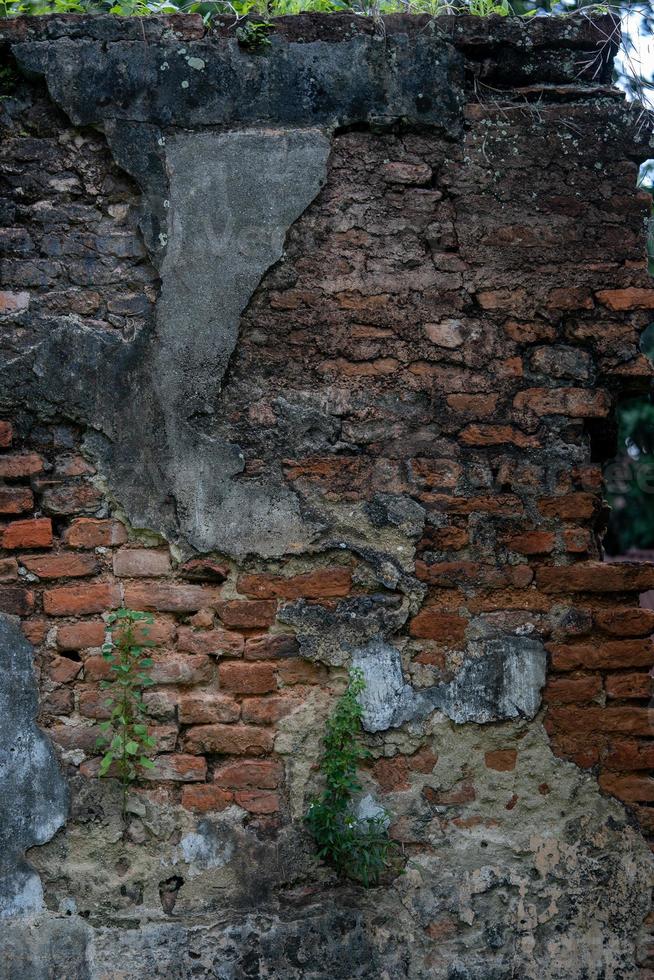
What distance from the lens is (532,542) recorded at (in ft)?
9.45

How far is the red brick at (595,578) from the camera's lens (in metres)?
2.88

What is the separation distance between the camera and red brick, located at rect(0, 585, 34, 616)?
8.96ft

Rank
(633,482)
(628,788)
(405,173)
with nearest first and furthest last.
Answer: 1. (628,788)
2. (405,173)
3. (633,482)

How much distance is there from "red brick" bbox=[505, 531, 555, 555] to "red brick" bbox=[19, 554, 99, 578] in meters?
1.29

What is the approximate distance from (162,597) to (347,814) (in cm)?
84

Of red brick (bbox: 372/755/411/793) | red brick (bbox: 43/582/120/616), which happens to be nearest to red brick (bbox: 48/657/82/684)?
red brick (bbox: 43/582/120/616)

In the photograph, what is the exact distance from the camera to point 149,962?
8.63ft

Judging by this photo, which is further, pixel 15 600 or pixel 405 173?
pixel 405 173

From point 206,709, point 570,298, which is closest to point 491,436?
point 570,298

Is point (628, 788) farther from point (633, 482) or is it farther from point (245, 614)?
point (633, 482)

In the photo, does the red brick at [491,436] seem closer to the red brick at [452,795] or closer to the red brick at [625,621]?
the red brick at [625,621]

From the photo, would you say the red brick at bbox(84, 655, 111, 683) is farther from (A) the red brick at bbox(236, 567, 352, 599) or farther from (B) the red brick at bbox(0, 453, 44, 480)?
(B) the red brick at bbox(0, 453, 44, 480)

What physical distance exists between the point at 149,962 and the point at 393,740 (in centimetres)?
93

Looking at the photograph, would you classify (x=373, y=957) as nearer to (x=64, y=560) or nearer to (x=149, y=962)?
(x=149, y=962)
